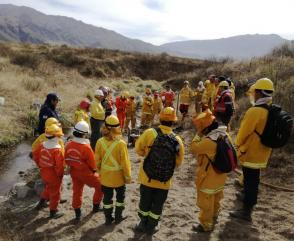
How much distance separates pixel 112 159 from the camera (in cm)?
573

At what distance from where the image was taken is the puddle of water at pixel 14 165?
379 inches

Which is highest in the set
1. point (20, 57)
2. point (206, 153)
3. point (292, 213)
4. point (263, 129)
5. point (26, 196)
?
point (20, 57)

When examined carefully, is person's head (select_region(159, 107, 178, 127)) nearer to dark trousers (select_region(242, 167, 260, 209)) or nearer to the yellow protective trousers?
the yellow protective trousers

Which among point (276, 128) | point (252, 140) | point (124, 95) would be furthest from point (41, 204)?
point (124, 95)

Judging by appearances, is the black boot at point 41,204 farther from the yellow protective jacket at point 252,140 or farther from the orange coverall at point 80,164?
the yellow protective jacket at point 252,140

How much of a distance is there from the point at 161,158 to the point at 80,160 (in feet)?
5.10

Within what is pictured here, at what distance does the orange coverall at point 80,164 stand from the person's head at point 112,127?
1.88 ft

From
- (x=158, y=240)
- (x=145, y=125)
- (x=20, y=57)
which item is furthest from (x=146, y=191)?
(x=20, y=57)

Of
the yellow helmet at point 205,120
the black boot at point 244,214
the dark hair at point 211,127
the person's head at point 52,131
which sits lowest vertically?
the black boot at point 244,214

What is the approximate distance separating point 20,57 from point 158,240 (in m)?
26.5

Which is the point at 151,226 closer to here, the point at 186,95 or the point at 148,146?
the point at 148,146

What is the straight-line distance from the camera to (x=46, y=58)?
33.5 m

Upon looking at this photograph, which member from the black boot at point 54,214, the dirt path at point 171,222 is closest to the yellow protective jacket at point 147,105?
Answer: the dirt path at point 171,222

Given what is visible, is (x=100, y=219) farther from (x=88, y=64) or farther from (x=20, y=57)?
(x=88, y=64)
